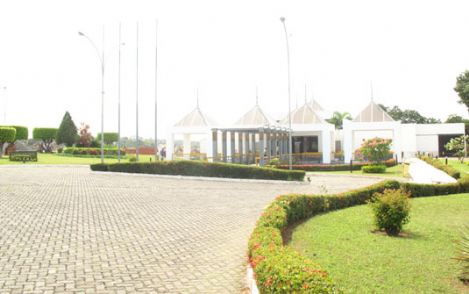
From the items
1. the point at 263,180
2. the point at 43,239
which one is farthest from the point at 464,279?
the point at 263,180

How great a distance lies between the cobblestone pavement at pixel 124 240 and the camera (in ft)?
21.6

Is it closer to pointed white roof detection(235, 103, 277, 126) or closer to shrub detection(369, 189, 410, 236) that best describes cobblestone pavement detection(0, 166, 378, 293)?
A: shrub detection(369, 189, 410, 236)

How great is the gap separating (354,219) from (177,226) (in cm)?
488

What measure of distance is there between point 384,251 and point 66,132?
5480cm

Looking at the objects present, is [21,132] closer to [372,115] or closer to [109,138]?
[109,138]

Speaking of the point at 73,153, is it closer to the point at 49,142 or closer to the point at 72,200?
the point at 49,142

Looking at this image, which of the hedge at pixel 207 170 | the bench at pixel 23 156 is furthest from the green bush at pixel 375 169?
the bench at pixel 23 156

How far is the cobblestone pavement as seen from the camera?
6574mm

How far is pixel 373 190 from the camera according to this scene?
1582cm

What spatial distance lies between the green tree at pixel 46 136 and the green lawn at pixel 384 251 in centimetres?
5520

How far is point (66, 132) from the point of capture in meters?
57.0

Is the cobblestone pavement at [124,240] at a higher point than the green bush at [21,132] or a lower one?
lower

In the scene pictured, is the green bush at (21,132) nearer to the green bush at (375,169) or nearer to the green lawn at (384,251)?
the green bush at (375,169)

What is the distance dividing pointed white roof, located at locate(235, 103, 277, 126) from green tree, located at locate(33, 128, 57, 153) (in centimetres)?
2976
